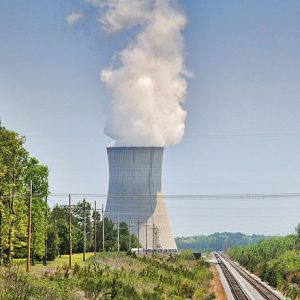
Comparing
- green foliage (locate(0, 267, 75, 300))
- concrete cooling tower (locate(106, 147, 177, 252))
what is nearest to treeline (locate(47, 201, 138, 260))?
concrete cooling tower (locate(106, 147, 177, 252))

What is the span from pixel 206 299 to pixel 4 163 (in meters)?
13.2

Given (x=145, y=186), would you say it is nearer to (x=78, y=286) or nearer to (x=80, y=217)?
(x=80, y=217)

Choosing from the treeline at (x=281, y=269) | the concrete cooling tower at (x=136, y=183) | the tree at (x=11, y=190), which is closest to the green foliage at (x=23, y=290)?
the tree at (x=11, y=190)

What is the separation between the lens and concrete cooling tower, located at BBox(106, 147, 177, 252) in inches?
3442

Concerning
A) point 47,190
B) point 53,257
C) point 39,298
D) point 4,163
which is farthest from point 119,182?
point 39,298

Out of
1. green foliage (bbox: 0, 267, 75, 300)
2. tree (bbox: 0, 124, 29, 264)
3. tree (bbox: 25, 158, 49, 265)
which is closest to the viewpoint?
green foliage (bbox: 0, 267, 75, 300)

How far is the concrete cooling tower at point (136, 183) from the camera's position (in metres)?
87.4

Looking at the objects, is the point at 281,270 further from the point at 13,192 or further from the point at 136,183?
the point at 136,183

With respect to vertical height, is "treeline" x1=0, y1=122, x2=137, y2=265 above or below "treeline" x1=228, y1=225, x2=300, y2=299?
above

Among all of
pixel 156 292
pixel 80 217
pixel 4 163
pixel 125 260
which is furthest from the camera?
pixel 80 217

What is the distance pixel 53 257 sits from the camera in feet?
152

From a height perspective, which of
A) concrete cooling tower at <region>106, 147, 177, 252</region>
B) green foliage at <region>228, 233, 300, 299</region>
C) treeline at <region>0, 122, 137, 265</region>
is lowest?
green foliage at <region>228, 233, 300, 299</region>

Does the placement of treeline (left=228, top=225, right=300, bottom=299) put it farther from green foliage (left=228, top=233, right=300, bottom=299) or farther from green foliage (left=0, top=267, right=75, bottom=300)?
green foliage (left=0, top=267, right=75, bottom=300)

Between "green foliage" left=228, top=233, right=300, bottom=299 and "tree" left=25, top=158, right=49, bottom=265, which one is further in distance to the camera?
"green foliage" left=228, top=233, right=300, bottom=299
